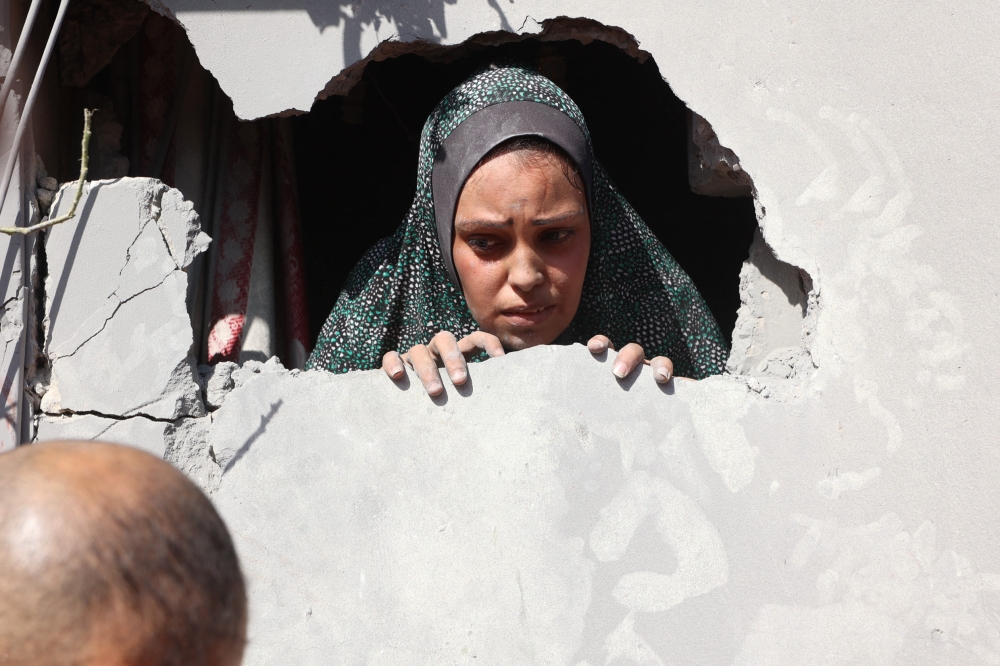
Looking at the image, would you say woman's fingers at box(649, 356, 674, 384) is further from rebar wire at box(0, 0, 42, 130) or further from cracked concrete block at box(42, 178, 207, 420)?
rebar wire at box(0, 0, 42, 130)

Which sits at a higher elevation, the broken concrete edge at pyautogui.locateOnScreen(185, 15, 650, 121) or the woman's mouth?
the broken concrete edge at pyautogui.locateOnScreen(185, 15, 650, 121)

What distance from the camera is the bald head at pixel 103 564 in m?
0.84

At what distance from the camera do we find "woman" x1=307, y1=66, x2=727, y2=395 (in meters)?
2.24

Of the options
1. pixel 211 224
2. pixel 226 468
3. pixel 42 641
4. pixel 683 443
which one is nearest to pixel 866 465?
pixel 683 443

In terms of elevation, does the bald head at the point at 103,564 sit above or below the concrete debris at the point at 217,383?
above

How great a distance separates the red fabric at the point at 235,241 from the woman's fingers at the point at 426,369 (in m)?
0.91

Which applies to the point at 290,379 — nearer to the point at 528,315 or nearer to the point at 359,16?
the point at 528,315

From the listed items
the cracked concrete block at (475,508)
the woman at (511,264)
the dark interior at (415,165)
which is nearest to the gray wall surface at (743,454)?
the cracked concrete block at (475,508)

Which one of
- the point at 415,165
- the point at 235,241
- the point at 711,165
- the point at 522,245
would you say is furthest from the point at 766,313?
the point at 415,165

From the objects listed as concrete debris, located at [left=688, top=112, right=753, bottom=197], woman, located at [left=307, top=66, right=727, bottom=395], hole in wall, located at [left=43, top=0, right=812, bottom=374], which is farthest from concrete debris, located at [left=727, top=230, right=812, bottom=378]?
woman, located at [left=307, top=66, right=727, bottom=395]

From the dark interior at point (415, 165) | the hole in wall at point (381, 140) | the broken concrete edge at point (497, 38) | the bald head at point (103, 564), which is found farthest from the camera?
the dark interior at point (415, 165)

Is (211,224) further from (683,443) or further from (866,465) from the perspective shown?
(866,465)

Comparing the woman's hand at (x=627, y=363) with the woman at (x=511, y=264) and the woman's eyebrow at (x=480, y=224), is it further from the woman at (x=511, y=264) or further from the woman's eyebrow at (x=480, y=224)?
the woman's eyebrow at (x=480, y=224)

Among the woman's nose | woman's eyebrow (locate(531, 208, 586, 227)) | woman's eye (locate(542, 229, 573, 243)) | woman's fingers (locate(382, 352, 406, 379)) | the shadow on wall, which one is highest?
the shadow on wall
